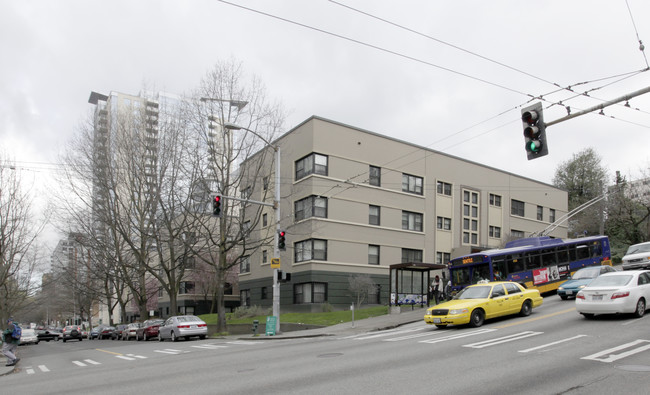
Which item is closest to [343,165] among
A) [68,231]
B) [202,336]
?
[202,336]

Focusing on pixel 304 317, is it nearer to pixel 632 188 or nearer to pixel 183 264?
pixel 183 264

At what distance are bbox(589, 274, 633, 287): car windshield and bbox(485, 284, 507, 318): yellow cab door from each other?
10.5 ft

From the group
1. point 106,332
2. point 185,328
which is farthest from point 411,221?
point 106,332

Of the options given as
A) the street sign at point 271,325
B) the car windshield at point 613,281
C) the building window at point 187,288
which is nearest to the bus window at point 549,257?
the car windshield at point 613,281

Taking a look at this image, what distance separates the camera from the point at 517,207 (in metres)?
52.7

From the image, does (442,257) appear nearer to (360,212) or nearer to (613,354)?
(360,212)

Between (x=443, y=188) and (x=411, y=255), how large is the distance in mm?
7344

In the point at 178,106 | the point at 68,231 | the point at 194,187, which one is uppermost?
the point at 178,106

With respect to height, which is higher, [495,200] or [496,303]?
[495,200]

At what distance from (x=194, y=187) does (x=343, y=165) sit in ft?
41.4

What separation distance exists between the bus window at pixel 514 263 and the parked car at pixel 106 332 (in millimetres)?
38848

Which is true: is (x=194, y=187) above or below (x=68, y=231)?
above

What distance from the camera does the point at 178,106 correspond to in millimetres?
32156

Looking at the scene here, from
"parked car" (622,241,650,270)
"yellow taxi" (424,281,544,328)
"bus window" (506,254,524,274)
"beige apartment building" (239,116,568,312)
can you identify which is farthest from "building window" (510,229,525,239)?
"yellow taxi" (424,281,544,328)
